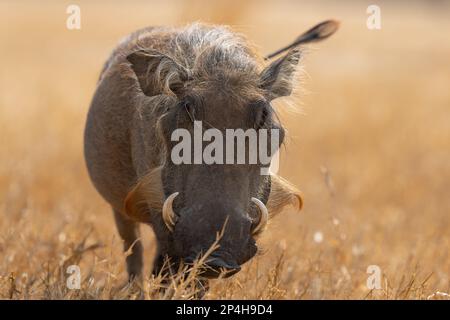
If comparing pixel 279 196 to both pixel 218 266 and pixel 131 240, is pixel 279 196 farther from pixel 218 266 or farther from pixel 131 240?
pixel 131 240

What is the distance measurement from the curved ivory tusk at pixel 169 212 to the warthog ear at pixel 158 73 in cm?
49

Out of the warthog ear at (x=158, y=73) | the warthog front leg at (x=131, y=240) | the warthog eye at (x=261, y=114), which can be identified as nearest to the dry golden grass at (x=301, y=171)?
the warthog front leg at (x=131, y=240)

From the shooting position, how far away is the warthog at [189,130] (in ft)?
10.3

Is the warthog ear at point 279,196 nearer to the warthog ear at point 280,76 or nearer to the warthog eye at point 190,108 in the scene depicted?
the warthog ear at point 280,76

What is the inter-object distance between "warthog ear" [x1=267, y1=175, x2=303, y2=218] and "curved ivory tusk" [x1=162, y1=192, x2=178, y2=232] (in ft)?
1.87

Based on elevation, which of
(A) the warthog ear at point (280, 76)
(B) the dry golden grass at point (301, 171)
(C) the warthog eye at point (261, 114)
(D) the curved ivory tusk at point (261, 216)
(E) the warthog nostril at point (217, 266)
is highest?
(A) the warthog ear at point (280, 76)

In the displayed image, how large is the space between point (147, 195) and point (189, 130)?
14.5 inches

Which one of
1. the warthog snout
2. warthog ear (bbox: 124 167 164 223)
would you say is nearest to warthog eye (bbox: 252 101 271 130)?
warthog ear (bbox: 124 167 164 223)

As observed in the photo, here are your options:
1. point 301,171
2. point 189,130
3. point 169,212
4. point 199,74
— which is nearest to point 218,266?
point 169,212

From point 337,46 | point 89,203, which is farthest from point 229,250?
point 337,46

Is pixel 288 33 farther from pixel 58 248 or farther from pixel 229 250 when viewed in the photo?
pixel 229 250

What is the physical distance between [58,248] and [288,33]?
1467 cm

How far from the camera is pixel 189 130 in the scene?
3.37m

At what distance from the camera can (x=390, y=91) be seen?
42.5 ft
